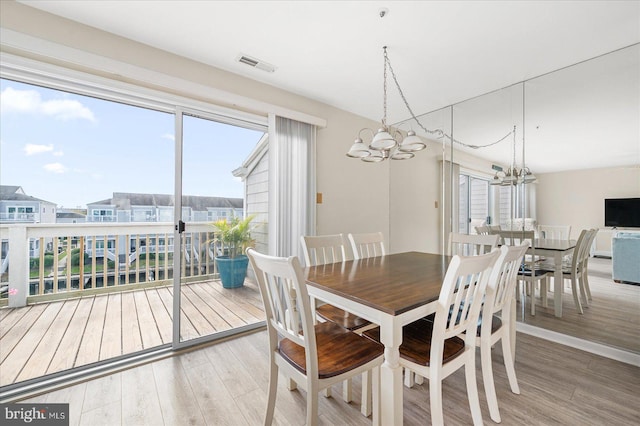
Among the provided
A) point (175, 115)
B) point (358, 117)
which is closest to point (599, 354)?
point (358, 117)

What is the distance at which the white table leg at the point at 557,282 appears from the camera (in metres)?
2.56

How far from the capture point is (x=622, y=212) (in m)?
2.27

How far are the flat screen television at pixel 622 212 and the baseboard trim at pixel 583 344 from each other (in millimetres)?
1046

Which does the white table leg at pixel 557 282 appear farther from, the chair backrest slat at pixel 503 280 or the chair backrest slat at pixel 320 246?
the chair backrest slat at pixel 320 246

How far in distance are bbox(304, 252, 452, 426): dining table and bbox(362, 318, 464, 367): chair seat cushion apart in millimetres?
142

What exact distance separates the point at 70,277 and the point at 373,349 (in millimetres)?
3958

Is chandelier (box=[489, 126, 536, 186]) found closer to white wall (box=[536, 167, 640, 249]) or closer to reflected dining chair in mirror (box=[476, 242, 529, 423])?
white wall (box=[536, 167, 640, 249])

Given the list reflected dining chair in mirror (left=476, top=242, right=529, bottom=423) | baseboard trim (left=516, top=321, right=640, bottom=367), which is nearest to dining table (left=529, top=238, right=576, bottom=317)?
baseboard trim (left=516, top=321, right=640, bottom=367)

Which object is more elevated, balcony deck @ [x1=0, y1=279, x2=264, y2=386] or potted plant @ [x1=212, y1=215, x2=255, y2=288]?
potted plant @ [x1=212, y1=215, x2=255, y2=288]

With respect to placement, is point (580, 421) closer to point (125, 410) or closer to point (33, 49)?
point (125, 410)

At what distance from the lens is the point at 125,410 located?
61.4 inches

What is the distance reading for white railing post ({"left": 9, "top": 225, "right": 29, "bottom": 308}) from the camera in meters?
2.90

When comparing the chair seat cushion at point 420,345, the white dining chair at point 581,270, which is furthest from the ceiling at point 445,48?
the chair seat cushion at point 420,345

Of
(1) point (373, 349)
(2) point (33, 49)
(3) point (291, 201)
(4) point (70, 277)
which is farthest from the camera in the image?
(4) point (70, 277)
